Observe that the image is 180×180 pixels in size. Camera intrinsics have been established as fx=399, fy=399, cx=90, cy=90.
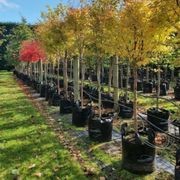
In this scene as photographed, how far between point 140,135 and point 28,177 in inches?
98.2

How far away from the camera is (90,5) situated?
10844 mm

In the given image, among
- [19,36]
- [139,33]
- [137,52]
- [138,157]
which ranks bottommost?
[138,157]

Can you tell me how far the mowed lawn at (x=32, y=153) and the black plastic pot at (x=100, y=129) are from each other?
92 cm

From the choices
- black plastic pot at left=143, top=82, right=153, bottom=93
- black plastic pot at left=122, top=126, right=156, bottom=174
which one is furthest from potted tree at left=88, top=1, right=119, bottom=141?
black plastic pot at left=143, top=82, right=153, bottom=93

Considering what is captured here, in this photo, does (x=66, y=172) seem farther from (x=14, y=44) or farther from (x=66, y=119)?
→ (x=14, y=44)

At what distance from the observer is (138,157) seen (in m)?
7.59

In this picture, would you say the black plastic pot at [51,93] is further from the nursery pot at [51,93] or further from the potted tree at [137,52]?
the potted tree at [137,52]

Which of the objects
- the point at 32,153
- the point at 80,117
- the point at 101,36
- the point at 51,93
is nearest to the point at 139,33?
the point at 101,36

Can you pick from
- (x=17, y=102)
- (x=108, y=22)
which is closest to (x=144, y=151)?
(x=108, y=22)

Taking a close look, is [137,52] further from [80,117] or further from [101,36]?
[80,117]

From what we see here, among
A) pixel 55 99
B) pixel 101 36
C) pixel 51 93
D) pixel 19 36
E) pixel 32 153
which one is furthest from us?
pixel 19 36

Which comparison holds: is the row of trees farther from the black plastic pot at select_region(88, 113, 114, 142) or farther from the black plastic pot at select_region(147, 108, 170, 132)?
the black plastic pot at select_region(147, 108, 170, 132)

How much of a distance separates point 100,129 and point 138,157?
2337 mm

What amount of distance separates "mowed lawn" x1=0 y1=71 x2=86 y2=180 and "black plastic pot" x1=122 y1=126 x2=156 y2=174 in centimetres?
94
